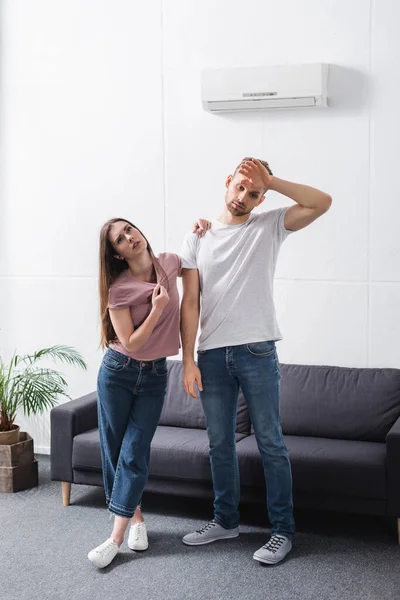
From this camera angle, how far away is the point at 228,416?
3.53m

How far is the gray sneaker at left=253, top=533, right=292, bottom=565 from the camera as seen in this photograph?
3.40 m

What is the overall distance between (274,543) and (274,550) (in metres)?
0.04

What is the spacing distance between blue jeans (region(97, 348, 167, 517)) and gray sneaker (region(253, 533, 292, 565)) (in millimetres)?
592

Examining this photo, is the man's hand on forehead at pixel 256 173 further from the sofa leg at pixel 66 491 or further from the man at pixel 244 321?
the sofa leg at pixel 66 491

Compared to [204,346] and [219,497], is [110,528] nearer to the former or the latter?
[219,497]

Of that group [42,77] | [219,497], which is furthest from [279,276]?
[42,77]

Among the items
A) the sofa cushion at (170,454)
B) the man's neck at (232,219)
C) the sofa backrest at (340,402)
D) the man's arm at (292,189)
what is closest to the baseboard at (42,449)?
the sofa cushion at (170,454)

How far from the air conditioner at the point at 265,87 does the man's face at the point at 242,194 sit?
1.10 m

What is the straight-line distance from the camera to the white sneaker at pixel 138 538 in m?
3.58

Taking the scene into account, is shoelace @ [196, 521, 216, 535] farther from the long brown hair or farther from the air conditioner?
the air conditioner

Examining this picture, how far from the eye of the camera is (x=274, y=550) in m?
3.43

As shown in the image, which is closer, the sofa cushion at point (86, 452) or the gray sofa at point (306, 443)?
the gray sofa at point (306, 443)

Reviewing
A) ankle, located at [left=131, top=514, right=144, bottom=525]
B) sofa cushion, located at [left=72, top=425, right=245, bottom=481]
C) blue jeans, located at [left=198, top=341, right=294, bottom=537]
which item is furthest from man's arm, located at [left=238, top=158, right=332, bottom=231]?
ankle, located at [left=131, top=514, right=144, bottom=525]

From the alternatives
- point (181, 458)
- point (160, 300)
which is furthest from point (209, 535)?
point (160, 300)
